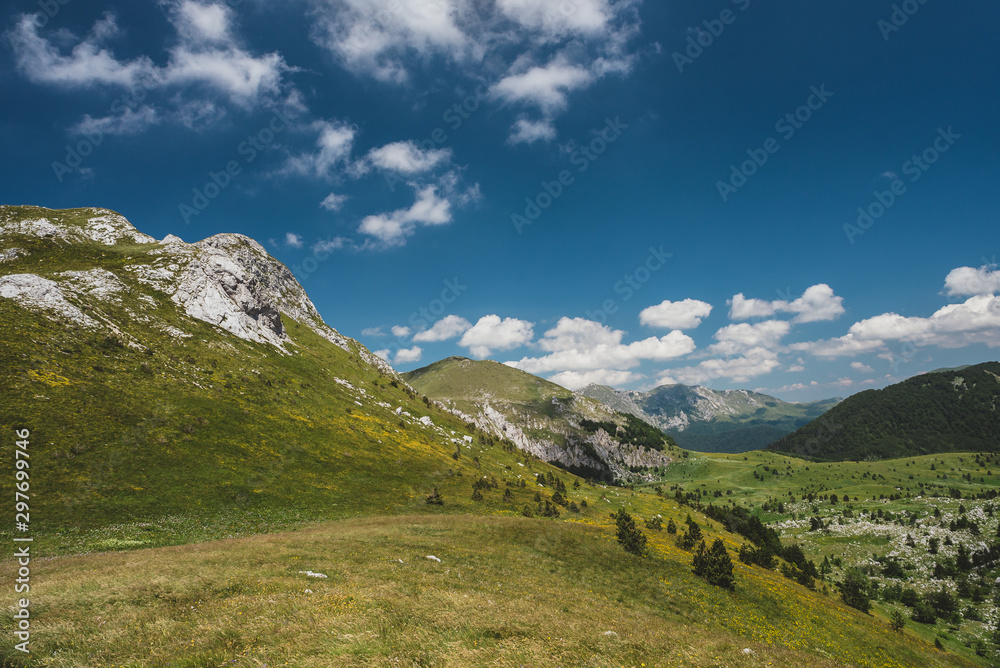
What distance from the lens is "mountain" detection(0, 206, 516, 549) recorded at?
161 ft

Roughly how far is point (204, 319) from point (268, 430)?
56795mm

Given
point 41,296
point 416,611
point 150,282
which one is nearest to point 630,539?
point 416,611

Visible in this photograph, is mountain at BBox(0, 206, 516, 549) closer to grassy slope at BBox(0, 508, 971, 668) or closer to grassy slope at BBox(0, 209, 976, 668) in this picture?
grassy slope at BBox(0, 209, 976, 668)

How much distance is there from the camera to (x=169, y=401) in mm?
69812

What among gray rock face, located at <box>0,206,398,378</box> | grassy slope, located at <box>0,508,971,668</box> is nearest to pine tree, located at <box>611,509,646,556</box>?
grassy slope, located at <box>0,508,971,668</box>

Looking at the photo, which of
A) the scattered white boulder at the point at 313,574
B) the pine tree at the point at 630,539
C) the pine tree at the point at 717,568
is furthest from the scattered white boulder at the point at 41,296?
the pine tree at the point at 717,568

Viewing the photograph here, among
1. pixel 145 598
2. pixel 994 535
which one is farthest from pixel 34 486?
pixel 994 535

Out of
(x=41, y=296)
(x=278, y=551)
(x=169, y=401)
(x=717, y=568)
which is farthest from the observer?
(x=41, y=296)

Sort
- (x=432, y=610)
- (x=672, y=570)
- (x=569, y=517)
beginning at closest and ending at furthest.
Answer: (x=432, y=610) → (x=672, y=570) → (x=569, y=517)

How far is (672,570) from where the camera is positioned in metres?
39.8

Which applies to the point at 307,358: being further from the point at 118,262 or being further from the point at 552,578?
the point at 552,578

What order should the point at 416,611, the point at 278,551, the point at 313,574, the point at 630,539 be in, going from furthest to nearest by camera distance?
the point at 630,539
the point at 278,551
the point at 313,574
the point at 416,611

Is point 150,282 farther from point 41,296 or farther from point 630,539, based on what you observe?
point 630,539

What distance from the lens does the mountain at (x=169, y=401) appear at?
49219 mm
